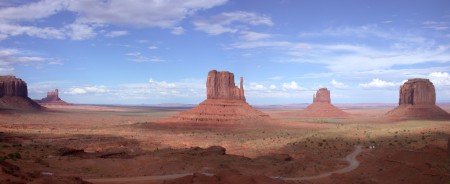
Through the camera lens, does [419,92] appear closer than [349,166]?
No

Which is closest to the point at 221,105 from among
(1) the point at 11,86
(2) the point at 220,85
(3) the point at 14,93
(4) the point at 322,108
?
(2) the point at 220,85

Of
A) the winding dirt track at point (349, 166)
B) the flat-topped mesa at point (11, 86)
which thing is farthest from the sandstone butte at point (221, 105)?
the flat-topped mesa at point (11, 86)

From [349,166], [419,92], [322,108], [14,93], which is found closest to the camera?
[349,166]

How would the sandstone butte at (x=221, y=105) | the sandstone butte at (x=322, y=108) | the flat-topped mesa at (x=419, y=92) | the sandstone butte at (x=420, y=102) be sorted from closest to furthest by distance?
1. the sandstone butte at (x=221, y=105)
2. the sandstone butte at (x=420, y=102)
3. the flat-topped mesa at (x=419, y=92)
4. the sandstone butte at (x=322, y=108)

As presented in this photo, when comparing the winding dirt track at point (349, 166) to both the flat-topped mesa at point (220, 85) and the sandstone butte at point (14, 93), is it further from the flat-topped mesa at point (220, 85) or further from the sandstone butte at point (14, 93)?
the sandstone butte at point (14, 93)

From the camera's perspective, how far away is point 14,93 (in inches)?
4966

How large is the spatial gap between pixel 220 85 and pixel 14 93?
83.7 m

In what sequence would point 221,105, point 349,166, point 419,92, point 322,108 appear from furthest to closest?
point 322,108
point 419,92
point 221,105
point 349,166

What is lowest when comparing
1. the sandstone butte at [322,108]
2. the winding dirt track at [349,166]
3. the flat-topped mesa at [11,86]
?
the winding dirt track at [349,166]

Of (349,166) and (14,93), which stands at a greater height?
(14,93)

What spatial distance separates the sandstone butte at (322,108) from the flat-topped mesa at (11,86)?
102 metres

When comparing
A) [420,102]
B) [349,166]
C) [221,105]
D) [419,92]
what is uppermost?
[419,92]

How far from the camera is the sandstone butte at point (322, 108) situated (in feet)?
431

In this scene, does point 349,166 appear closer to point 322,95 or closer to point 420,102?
point 420,102
